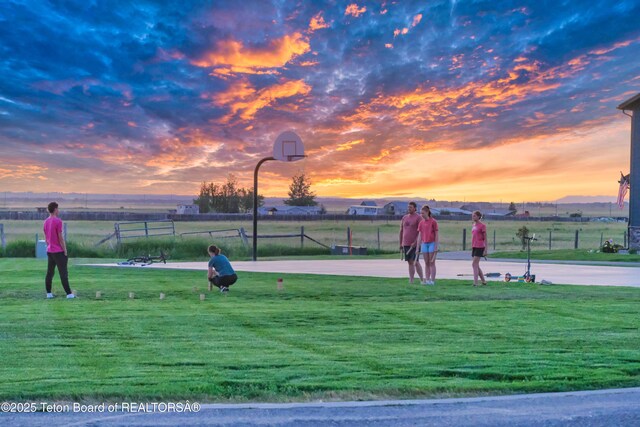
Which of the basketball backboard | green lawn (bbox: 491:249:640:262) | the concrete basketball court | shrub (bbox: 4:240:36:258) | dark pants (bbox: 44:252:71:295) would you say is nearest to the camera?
dark pants (bbox: 44:252:71:295)

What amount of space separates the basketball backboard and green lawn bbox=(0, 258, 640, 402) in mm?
13561

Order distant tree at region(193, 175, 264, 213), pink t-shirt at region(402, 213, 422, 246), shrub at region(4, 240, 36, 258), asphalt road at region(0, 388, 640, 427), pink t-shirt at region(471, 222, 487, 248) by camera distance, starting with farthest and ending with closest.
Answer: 1. distant tree at region(193, 175, 264, 213)
2. shrub at region(4, 240, 36, 258)
3. pink t-shirt at region(402, 213, 422, 246)
4. pink t-shirt at region(471, 222, 487, 248)
5. asphalt road at region(0, 388, 640, 427)

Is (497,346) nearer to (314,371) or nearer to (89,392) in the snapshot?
(314,371)

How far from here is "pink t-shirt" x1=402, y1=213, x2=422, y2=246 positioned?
50.6ft

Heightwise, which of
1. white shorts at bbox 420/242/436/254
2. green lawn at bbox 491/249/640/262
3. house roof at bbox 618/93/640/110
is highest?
house roof at bbox 618/93/640/110

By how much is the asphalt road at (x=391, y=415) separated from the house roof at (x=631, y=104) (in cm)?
2802

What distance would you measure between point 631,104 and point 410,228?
68.3ft

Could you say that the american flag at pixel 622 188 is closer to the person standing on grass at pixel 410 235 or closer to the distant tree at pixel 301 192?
the person standing on grass at pixel 410 235

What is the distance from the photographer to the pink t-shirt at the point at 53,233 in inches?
508

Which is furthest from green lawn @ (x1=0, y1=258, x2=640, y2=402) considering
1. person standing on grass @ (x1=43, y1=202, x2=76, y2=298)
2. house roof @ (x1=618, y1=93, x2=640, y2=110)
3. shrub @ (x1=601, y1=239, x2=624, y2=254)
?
house roof @ (x1=618, y1=93, x2=640, y2=110)

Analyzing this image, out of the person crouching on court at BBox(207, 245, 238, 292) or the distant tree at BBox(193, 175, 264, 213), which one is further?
the distant tree at BBox(193, 175, 264, 213)

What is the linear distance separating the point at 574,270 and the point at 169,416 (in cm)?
1962

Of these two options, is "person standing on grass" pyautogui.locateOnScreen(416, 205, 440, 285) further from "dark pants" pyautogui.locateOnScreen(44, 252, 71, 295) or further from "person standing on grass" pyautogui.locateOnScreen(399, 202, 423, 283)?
"dark pants" pyautogui.locateOnScreen(44, 252, 71, 295)

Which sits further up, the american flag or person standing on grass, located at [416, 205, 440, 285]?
the american flag
